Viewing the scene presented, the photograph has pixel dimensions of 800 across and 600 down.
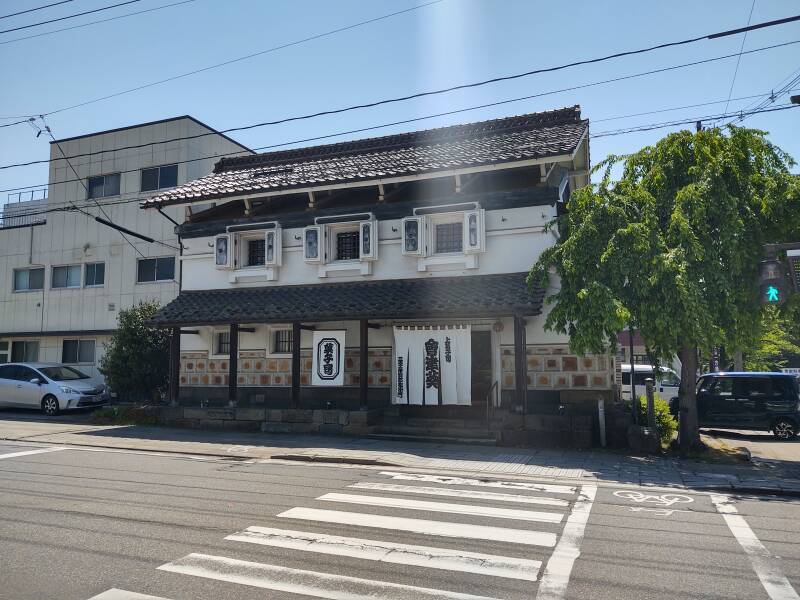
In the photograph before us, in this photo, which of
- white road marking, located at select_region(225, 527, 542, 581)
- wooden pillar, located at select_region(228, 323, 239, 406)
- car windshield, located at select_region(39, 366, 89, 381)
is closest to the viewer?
white road marking, located at select_region(225, 527, 542, 581)

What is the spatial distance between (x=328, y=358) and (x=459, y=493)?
8.32 meters

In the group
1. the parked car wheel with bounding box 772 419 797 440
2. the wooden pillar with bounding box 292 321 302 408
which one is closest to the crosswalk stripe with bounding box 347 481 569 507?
the wooden pillar with bounding box 292 321 302 408

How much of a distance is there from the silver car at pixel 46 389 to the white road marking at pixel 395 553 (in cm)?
1634

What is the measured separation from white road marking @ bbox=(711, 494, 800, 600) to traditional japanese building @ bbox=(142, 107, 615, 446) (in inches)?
242

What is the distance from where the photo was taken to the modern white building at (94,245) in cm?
2492

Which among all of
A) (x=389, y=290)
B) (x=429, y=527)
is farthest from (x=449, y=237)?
(x=429, y=527)

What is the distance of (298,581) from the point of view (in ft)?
16.3

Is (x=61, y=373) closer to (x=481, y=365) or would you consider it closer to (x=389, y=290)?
(x=389, y=290)

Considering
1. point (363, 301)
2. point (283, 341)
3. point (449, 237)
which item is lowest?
point (283, 341)

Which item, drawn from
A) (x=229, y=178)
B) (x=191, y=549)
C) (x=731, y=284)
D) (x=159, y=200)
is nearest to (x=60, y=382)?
(x=159, y=200)

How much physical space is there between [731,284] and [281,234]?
485 inches

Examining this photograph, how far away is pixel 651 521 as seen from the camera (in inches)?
280

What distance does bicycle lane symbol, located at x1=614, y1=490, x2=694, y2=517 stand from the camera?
25.3 feet

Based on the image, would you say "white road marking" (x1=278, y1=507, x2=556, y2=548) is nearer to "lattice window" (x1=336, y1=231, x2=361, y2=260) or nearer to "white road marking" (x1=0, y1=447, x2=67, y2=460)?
"white road marking" (x1=0, y1=447, x2=67, y2=460)
